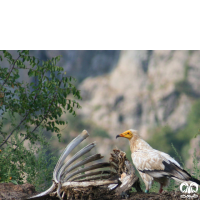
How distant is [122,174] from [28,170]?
168 centimetres

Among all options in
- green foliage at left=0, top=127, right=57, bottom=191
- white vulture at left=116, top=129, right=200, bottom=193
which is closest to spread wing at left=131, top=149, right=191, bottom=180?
white vulture at left=116, top=129, right=200, bottom=193

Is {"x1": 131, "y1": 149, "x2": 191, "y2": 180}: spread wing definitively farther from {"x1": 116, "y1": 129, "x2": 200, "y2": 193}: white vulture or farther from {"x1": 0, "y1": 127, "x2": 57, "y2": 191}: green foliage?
{"x1": 0, "y1": 127, "x2": 57, "y2": 191}: green foliage

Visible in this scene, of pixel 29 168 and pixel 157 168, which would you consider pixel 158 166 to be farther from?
pixel 29 168

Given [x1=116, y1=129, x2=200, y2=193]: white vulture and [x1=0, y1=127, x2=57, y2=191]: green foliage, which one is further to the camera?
[x1=0, y1=127, x2=57, y2=191]: green foliage

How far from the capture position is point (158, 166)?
265 centimetres

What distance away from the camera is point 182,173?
254 cm

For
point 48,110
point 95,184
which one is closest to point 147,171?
point 95,184

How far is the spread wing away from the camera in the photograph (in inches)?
101

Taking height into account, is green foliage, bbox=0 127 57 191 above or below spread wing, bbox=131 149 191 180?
above

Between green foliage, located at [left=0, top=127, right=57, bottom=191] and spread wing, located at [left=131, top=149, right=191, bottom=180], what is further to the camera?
green foliage, located at [left=0, top=127, right=57, bottom=191]

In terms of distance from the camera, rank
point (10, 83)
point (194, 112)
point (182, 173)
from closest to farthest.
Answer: point (182, 173)
point (10, 83)
point (194, 112)

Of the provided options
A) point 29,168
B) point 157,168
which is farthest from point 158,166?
point 29,168

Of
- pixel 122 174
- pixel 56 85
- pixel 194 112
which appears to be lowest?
pixel 122 174

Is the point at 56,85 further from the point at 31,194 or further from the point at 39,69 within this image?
the point at 31,194
